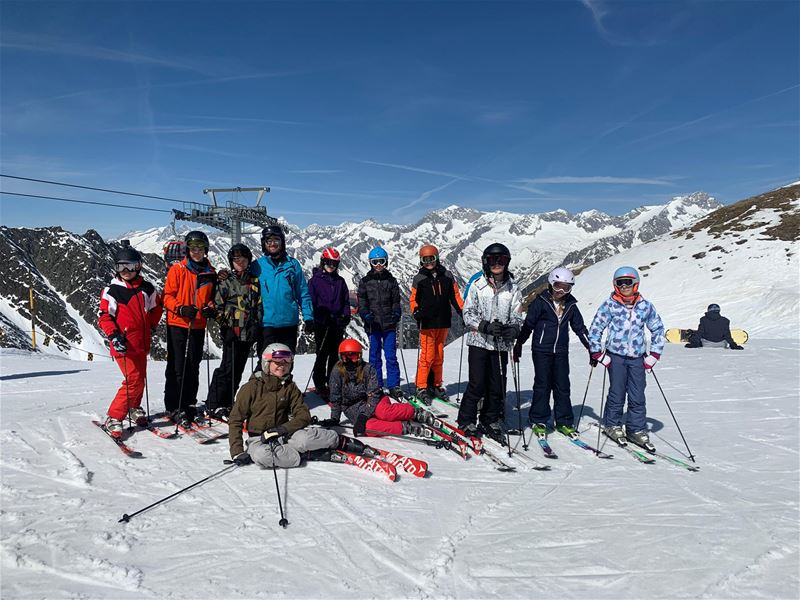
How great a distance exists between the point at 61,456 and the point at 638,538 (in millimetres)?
6222

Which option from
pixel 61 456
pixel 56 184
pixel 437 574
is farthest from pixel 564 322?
pixel 56 184

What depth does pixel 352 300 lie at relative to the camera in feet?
28.8

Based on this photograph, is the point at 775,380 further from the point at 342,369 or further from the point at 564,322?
the point at 342,369

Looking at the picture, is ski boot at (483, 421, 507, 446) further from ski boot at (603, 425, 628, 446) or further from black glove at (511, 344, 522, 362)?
ski boot at (603, 425, 628, 446)

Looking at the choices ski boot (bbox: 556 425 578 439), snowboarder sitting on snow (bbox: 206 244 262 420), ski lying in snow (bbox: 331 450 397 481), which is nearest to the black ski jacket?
ski boot (bbox: 556 425 578 439)

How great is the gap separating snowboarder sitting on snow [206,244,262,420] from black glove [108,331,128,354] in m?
1.23

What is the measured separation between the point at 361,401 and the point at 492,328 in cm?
218

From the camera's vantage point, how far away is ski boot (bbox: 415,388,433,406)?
28.3ft

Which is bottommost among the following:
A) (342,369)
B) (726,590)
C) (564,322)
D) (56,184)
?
(726,590)

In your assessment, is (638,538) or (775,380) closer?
(638,538)

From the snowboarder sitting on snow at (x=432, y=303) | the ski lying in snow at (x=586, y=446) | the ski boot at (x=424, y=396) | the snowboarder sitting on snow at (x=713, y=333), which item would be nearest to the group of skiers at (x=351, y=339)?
the ski lying in snow at (x=586, y=446)

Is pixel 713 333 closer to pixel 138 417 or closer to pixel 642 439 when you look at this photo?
pixel 642 439

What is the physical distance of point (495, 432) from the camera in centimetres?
679

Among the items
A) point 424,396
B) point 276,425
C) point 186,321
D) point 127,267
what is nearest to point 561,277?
point 424,396
